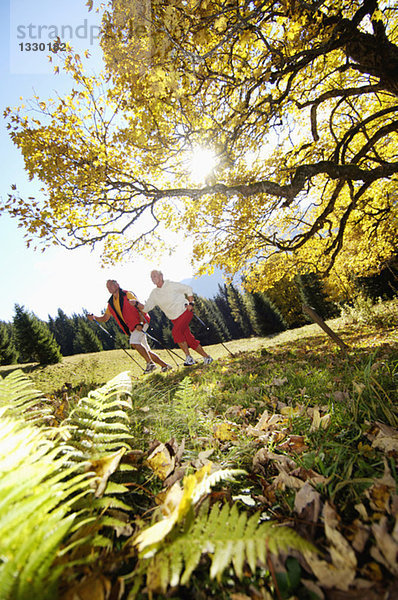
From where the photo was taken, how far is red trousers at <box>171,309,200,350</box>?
726cm

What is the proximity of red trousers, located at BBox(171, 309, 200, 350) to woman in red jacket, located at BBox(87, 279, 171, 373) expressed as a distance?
35.4 inches

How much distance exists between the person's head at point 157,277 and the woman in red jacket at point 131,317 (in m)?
0.82

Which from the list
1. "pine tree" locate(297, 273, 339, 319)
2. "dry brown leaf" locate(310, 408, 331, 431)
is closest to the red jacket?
"dry brown leaf" locate(310, 408, 331, 431)

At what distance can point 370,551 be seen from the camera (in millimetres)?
775

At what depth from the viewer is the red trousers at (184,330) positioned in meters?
7.26

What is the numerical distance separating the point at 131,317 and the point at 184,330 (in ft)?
5.62

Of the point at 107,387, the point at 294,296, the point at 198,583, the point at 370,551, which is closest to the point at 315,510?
the point at 370,551

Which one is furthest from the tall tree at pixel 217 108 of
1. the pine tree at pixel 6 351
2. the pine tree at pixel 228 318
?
the pine tree at pixel 228 318

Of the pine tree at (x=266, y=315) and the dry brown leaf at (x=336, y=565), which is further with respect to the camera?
the pine tree at (x=266, y=315)

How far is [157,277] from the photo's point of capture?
7340 millimetres

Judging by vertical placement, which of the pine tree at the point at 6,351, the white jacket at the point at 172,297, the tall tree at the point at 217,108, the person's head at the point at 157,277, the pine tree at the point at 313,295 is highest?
the pine tree at the point at 6,351

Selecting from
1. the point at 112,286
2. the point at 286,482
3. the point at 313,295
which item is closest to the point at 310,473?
the point at 286,482

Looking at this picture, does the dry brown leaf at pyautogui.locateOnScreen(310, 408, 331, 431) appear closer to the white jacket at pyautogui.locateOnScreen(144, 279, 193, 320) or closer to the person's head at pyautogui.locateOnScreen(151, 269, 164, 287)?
the white jacket at pyautogui.locateOnScreen(144, 279, 193, 320)

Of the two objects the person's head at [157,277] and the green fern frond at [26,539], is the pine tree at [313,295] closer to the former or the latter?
the person's head at [157,277]
